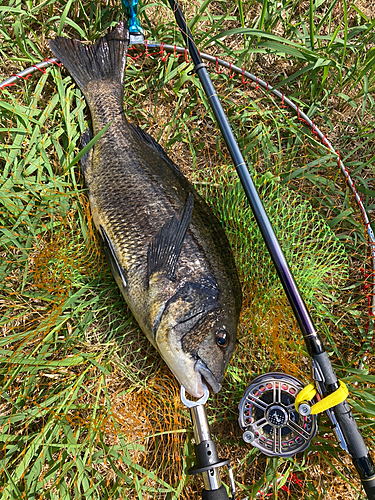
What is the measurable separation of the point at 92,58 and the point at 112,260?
5.12 ft

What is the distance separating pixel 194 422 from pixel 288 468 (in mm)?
1046

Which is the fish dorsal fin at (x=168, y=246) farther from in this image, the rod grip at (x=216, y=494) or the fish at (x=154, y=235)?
the rod grip at (x=216, y=494)

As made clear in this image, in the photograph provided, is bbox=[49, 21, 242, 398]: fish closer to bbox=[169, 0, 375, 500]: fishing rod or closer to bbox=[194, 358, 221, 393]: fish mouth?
bbox=[194, 358, 221, 393]: fish mouth

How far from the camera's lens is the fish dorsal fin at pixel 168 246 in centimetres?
255

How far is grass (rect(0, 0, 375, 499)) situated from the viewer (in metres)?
2.79

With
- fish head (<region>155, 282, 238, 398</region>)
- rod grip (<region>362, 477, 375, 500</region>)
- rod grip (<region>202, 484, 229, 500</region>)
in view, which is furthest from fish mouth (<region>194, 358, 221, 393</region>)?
rod grip (<region>362, 477, 375, 500</region>)

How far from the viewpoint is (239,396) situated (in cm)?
302

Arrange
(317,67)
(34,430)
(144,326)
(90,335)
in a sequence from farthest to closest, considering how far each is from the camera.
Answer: (317,67), (90,335), (34,430), (144,326)

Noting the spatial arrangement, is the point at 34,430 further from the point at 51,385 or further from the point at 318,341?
the point at 318,341

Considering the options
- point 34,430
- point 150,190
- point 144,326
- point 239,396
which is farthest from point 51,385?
point 150,190

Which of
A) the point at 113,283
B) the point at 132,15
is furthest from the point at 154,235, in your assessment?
the point at 132,15

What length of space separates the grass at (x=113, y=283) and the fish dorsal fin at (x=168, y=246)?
1.78 feet

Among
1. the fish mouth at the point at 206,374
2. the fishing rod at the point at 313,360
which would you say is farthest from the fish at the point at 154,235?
the fishing rod at the point at 313,360

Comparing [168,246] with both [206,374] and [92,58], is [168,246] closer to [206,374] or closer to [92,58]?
[206,374]
